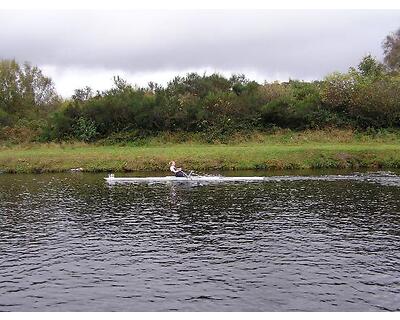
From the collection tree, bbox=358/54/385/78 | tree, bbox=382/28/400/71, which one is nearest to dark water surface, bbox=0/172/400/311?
tree, bbox=358/54/385/78

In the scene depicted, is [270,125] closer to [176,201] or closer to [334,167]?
[334,167]

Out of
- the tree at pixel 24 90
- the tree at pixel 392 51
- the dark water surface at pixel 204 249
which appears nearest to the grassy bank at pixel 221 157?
the dark water surface at pixel 204 249

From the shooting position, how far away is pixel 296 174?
48156 millimetres

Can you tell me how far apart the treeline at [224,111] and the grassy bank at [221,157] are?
7347 mm

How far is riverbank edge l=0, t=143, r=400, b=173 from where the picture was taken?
53969 mm

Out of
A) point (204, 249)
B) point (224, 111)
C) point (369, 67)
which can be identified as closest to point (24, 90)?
point (224, 111)

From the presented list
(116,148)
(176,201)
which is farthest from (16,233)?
(116,148)

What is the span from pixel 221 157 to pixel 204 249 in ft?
108

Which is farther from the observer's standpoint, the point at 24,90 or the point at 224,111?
the point at 24,90

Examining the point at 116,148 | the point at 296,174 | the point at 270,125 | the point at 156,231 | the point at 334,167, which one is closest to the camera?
the point at 156,231

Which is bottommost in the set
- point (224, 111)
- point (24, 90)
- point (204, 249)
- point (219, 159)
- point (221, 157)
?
point (204, 249)

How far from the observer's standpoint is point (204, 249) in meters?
23.3

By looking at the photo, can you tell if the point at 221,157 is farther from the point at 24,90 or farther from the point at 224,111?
the point at 24,90

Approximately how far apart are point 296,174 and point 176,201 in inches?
679
